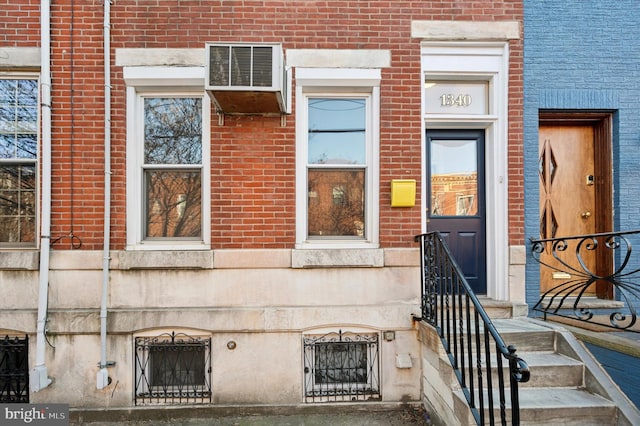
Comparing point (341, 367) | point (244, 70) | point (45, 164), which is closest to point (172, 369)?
point (341, 367)

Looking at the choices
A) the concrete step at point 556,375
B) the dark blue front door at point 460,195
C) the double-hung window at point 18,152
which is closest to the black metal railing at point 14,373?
the double-hung window at point 18,152

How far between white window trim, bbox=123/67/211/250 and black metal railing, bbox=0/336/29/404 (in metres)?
1.65

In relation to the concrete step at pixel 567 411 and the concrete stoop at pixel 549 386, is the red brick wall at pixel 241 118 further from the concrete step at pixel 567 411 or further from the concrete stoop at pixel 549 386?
the concrete step at pixel 567 411

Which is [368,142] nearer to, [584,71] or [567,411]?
[584,71]

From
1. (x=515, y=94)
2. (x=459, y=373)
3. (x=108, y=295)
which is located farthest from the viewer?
(x=515, y=94)

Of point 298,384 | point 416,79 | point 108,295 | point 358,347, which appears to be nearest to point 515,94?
point 416,79

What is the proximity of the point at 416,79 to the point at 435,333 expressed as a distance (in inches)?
114

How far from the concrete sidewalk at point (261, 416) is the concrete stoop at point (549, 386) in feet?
1.40

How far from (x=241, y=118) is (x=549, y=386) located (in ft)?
13.8

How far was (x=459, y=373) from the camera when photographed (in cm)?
308

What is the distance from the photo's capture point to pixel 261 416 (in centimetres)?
387

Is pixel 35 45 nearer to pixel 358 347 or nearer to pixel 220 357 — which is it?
pixel 220 357

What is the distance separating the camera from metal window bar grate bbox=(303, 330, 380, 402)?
402 cm

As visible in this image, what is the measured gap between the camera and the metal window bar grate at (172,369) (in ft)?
13.0
